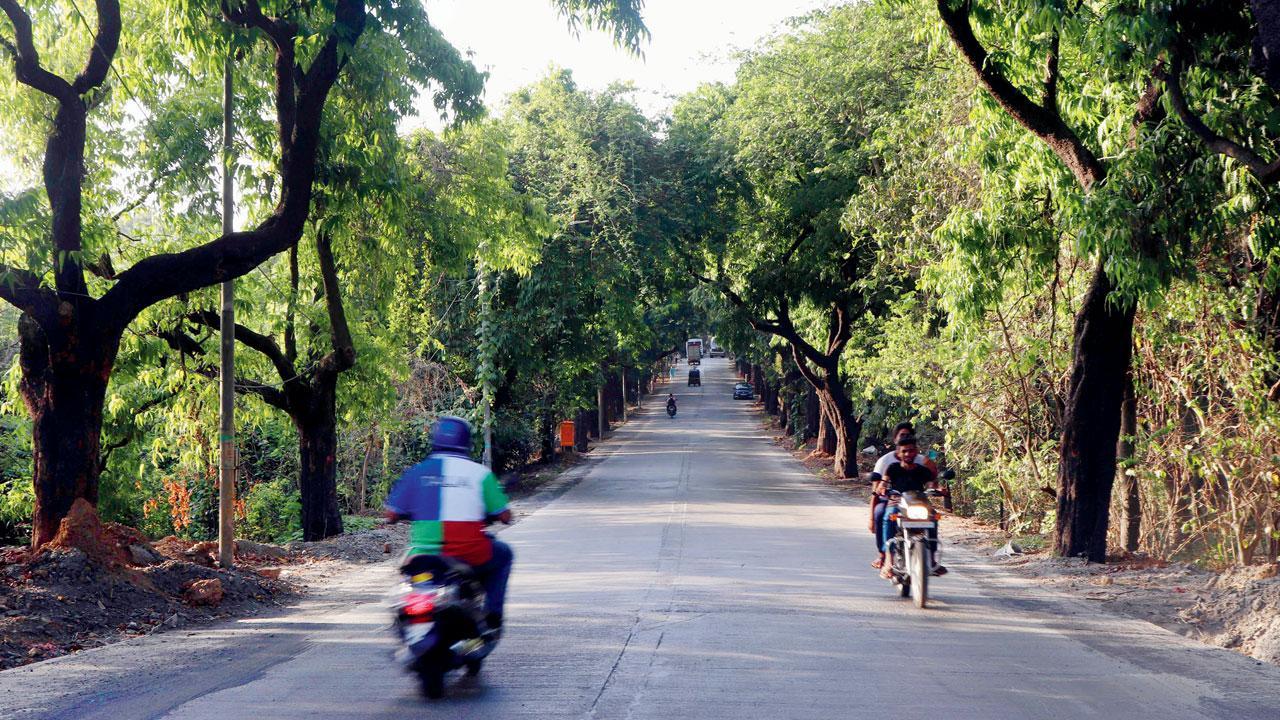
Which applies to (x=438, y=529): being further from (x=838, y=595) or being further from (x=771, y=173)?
(x=771, y=173)

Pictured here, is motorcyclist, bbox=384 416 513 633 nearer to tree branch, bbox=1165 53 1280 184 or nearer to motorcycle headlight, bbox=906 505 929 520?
motorcycle headlight, bbox=906 505 929 520

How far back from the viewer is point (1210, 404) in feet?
46.8

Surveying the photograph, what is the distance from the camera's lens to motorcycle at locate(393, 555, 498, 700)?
22.8ft

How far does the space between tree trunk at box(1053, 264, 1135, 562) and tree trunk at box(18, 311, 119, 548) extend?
1121 centimetres

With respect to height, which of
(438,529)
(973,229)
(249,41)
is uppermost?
(249,41)

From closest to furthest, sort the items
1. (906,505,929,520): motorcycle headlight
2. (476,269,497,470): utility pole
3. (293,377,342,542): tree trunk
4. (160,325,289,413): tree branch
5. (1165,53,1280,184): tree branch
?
1. (1165,53,1280,184): tree branch
2. (906,505,929,520): motorcycle headlight
3. (160,325,289,413): tree branch
4. (293,377,342,542): tree trunk
5. (476,269,497,470): utility pole

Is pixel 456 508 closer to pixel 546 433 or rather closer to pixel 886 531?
pixel 886 531

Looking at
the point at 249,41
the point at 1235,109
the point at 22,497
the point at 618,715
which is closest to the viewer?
the point at 618,715

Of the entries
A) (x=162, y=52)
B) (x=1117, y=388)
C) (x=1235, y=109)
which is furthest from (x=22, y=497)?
(x=1235, y=109)

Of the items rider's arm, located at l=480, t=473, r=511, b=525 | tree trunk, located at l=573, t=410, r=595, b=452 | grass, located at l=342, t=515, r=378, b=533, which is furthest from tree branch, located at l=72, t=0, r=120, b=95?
tree trunk, located at l=573, t=410, r=595, b=452

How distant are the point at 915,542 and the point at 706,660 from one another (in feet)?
11.7

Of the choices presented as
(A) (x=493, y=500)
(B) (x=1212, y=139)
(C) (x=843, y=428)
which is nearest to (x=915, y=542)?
(B) (x=1212, y=139)

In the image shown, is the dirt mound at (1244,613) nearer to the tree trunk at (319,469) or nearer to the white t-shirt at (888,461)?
the white t-shirt at (888,461)

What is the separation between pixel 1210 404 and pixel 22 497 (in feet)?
59.8
